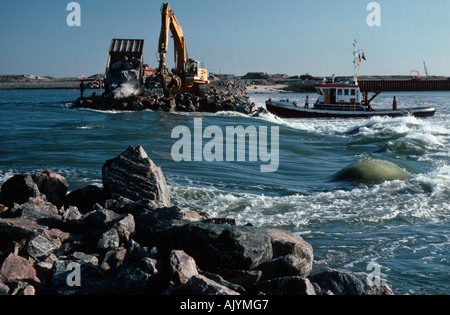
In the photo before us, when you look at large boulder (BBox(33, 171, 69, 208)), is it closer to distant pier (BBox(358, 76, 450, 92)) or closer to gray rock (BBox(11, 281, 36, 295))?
gray rock (BBox(11, 281, 36, 295))

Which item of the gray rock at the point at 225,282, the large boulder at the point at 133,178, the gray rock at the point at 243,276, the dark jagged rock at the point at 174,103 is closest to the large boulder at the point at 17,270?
the gray rock at the point at 225,282

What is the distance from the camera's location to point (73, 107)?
40.8m

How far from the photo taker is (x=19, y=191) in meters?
7.58

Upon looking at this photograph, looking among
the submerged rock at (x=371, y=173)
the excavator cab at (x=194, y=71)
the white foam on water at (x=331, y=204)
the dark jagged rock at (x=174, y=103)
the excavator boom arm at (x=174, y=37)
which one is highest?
the excavator boom arm at (x=174, y=37)

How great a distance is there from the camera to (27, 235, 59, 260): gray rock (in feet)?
17.4

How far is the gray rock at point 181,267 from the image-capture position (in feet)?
14.8

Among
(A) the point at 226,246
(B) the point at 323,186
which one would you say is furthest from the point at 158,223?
(B) the point at 323,186

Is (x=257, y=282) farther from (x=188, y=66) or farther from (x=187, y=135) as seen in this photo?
(x=188, y=66)

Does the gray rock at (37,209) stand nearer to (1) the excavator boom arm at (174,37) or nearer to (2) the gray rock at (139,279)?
(2) the gray rock at (139,279)

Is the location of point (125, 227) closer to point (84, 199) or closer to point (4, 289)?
point (4, 289)

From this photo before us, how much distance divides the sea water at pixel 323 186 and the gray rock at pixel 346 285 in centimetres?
91

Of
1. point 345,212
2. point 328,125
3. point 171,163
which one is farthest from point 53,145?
point 328,125

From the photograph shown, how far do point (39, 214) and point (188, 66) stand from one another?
36058 mm

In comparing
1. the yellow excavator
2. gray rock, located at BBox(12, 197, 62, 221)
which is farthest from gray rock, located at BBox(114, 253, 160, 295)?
the yellow excavator
